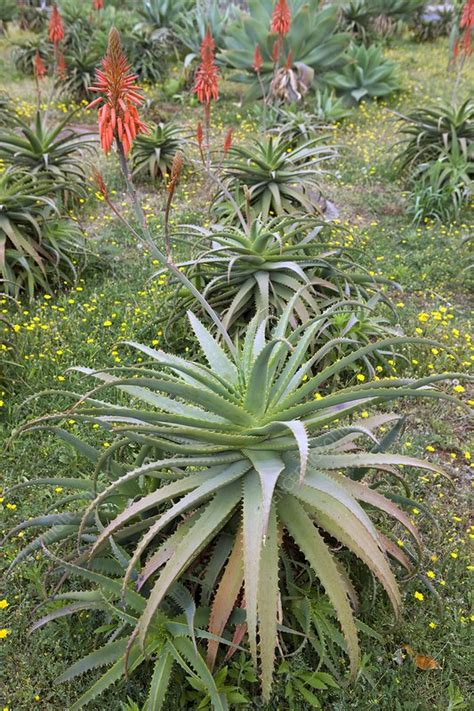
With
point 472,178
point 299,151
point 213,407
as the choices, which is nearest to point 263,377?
point 213,407

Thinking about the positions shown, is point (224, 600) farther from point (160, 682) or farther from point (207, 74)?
point (207, 74)

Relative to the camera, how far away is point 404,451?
308 cm

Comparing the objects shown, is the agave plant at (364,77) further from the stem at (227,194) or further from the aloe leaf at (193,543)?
the aloe leaf at (193,543)

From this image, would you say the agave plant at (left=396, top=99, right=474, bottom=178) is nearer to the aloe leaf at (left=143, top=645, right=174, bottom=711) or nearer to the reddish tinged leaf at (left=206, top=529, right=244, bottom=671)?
the reddish tinged leaf at (left=206, top=529, right=244, bottom=671)

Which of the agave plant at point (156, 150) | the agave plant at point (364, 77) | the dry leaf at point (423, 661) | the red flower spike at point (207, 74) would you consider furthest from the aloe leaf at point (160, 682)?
the agave plant at point (364, 77)

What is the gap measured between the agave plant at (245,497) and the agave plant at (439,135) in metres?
4.03

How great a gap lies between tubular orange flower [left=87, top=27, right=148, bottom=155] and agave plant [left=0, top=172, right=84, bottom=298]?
2166 mm

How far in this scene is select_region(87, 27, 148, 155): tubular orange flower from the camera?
1.91m

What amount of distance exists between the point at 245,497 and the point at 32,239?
314cm

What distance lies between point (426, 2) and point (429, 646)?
11.9 meters

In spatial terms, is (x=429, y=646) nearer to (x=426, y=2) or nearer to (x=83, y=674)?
(x=83, y=674)

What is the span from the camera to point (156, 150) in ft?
19.6

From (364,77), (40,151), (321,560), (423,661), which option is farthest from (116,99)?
(364,77)

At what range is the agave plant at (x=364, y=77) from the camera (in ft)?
26.4
